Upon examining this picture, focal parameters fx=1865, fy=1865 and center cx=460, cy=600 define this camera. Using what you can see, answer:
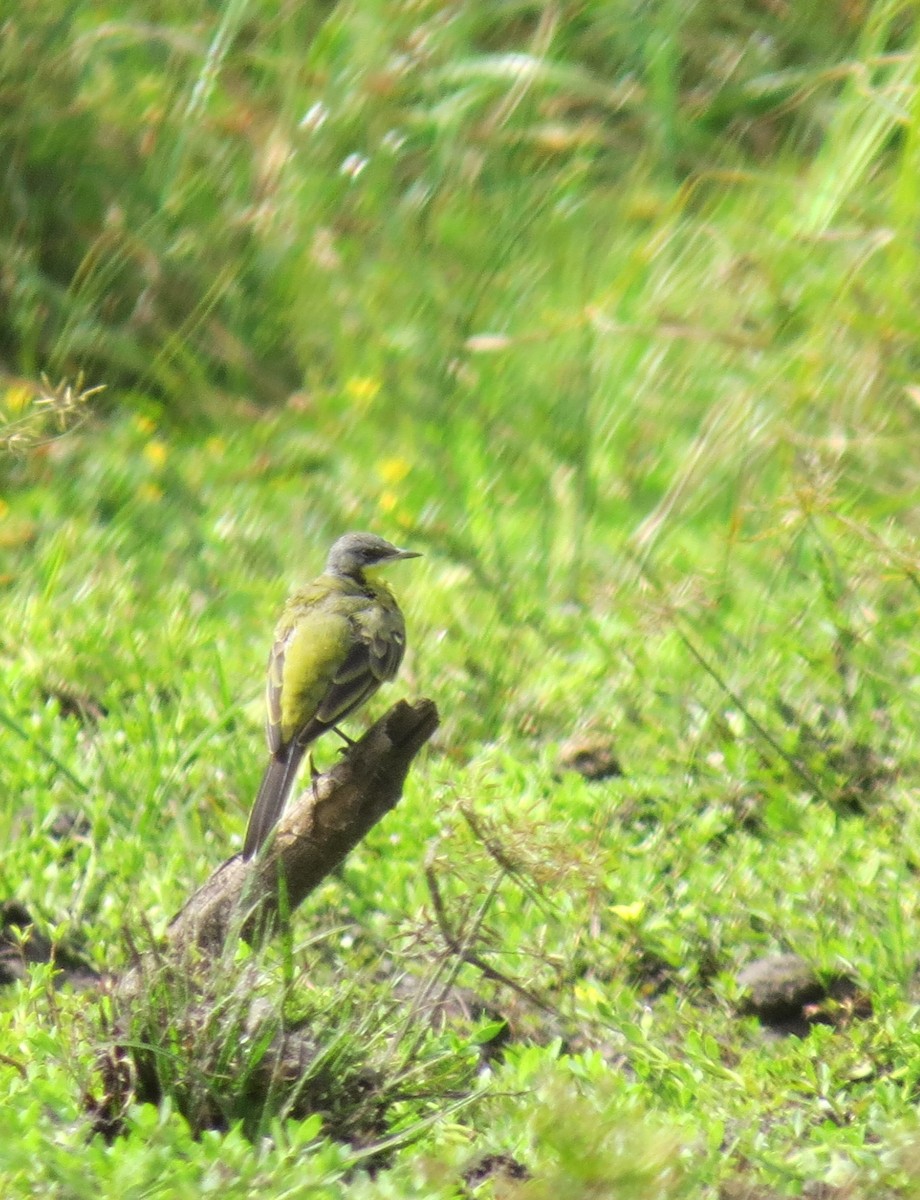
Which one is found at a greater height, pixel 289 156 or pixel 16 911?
pixel 289 156

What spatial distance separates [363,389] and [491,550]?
3.92ft

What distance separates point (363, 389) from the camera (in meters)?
7.98

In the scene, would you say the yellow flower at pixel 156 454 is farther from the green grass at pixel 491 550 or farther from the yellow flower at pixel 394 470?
the yellow flower at pixel 394 470

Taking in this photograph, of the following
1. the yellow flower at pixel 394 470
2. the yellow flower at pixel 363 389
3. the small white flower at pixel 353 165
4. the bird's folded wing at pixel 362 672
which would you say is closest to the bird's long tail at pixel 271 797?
the bird's folded wing at pixel 362 672

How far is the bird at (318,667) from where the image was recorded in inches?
202

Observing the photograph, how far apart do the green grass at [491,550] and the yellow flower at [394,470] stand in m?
0.02

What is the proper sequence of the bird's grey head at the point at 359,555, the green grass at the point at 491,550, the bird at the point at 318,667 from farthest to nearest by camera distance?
the bird's grey head at the point at 359,555
the bird at the point at 318,667
the green grass at the point at 491,550

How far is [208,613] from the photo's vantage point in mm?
7152

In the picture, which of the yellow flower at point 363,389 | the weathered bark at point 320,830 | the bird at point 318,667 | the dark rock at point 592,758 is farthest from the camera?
the yellow flower at point 363,389

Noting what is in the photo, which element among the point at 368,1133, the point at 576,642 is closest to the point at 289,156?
the point at 576,642

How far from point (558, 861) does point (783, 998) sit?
2.76 feet

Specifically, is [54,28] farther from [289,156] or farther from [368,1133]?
[368,1133]

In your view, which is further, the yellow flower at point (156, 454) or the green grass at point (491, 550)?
the yellow flower at point (156, 454)

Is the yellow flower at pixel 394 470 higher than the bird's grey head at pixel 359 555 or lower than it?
lower
